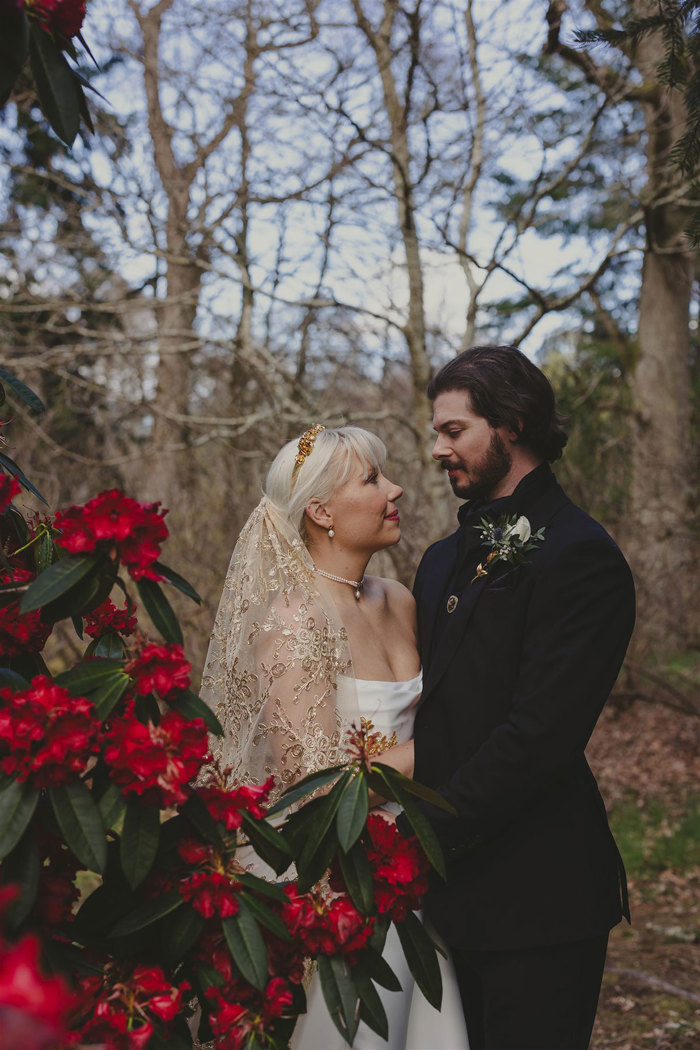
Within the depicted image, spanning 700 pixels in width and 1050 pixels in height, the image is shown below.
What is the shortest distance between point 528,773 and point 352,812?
A: 0.87m

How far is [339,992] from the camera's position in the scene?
1.57 m

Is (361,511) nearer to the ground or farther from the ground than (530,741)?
farther from the ground

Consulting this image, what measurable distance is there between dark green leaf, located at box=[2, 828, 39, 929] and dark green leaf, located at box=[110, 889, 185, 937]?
0.16 m

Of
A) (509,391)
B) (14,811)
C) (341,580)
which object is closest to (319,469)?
(341,580)

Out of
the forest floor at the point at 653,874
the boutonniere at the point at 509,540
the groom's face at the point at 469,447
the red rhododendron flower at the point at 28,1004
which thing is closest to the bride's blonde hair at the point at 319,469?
the groom's face at the point at 469,447

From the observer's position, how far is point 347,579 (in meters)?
2.99

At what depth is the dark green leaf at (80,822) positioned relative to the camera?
133 cm

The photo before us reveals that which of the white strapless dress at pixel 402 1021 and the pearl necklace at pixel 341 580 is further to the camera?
the pearl necklace at pixel 341 580

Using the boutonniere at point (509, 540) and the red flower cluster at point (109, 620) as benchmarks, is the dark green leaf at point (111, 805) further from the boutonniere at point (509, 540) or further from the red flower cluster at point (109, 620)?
the boutonniere at point (509, 540)

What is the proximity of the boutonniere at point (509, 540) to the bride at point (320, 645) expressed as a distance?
427 millimetres

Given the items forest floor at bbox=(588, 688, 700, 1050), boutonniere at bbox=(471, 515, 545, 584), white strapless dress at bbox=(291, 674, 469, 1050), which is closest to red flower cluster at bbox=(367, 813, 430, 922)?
white strapless dress at bbox=(291, 674, 469, 1050)

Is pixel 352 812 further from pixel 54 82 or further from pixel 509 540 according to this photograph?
pixel 54 82

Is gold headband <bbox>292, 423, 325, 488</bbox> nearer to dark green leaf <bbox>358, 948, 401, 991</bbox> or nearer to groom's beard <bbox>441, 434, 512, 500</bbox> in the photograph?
groom's beard <bbox>441, 434, 512, 500</bbox>

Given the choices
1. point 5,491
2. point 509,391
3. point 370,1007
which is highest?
point 509,391
